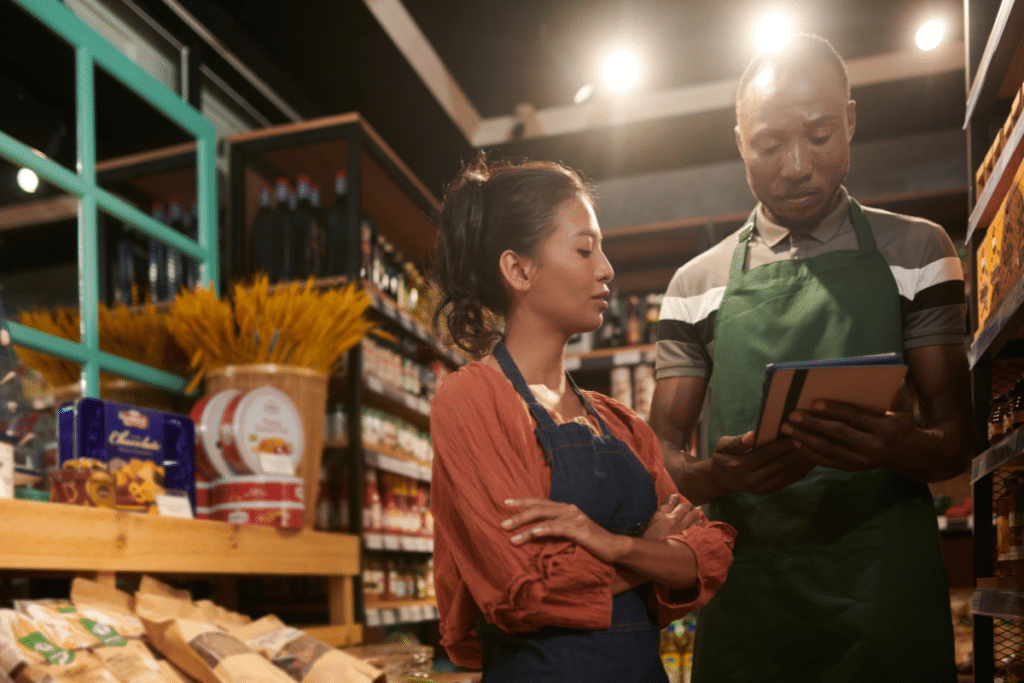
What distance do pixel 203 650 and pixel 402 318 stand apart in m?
2.38

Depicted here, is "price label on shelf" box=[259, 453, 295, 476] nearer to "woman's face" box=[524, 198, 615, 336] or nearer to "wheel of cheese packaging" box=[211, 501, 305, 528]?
"wheel of cheese packaging" box=[211, 501, 305, 528]

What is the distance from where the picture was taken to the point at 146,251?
11.5 feet

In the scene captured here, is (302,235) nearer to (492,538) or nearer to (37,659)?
(37,659)

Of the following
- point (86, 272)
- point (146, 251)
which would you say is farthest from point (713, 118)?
point (86, 272)

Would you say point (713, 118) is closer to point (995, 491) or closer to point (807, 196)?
point (995, 491)

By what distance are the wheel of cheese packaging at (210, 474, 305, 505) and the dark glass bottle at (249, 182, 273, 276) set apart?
136 centimetres

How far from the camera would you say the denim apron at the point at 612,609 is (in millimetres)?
1184

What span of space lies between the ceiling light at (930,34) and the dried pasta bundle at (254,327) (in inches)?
144

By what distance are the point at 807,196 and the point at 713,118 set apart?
4.05 m

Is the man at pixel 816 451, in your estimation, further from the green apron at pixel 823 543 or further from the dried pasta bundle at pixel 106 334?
the dried pasta bundle at pixel 106 334

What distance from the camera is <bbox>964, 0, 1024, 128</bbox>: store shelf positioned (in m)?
1.92

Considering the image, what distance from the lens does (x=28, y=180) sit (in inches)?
106

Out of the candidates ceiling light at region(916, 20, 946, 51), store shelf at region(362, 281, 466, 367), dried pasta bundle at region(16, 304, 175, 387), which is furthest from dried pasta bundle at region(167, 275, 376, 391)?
ceiling light at region(916, 20, 946, 51)

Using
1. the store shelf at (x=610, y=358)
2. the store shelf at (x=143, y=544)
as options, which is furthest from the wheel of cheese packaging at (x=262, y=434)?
the store shelf at (x=610, y=358)
